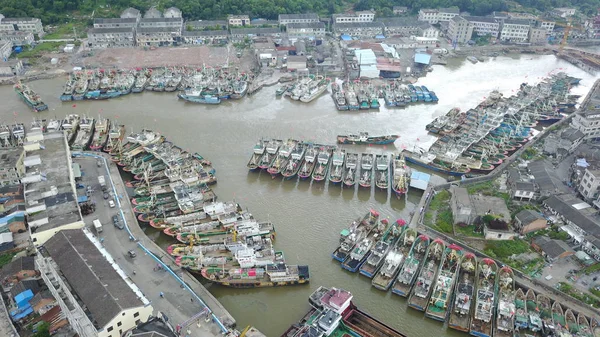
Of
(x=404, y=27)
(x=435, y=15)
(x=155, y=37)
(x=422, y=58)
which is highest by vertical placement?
(x=435, y=15)

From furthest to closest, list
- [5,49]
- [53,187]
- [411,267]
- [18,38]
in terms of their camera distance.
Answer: [18,38] → [5,49] → [53,187] → [411,267]

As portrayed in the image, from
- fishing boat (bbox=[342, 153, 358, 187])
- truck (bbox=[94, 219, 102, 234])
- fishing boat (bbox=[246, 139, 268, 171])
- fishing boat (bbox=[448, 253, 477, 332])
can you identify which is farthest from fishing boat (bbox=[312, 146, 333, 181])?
truck (bbox=[94, 219, 102, 234])

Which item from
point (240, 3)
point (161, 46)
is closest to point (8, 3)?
point (161, 46)

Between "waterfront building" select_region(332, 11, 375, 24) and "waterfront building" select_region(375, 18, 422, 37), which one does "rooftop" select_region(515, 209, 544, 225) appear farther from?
"waterfront building" select_region(332, 11, 375, 24)

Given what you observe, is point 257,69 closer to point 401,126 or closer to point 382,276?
point 401,126

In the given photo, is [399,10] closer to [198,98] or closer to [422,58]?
[422,58]

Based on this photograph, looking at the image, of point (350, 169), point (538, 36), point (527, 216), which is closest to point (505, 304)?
point (527, 216)
